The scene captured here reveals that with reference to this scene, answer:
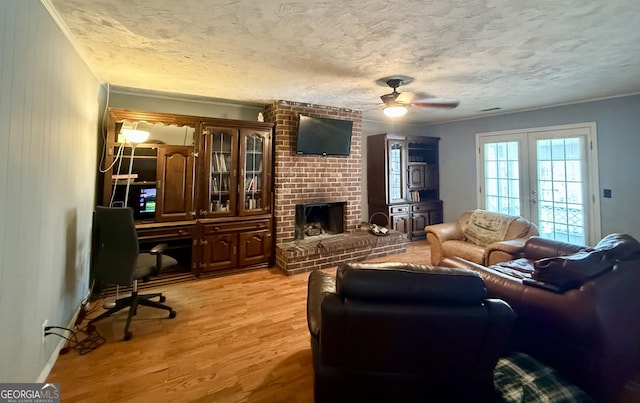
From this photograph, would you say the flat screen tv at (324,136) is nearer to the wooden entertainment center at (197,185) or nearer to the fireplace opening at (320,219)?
the wooden entertainment center at (197,185)

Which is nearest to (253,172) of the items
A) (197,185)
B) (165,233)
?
(197,185)

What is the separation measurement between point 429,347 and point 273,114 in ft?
12.1

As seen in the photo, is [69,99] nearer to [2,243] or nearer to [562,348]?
[2,243]

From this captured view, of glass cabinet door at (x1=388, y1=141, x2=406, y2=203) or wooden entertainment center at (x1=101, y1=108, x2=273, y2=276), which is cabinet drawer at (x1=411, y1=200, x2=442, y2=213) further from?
wooden entertainment center at (x1=101, y1=108, x2=273, y2=276)

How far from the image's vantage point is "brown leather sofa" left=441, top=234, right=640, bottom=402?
1.42 m

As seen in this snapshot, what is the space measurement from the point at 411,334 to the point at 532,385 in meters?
0.88

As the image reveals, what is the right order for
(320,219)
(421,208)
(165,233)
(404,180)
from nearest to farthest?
(165,233) → (320,219) → (404,180) → (421,208)

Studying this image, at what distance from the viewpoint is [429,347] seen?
1258mm

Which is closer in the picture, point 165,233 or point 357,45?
point 357,45

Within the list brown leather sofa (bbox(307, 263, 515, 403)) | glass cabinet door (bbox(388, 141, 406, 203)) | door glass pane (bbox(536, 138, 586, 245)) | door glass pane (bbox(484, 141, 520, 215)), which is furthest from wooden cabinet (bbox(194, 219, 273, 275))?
door glass pane (bbox(536, 138, 586, 245))

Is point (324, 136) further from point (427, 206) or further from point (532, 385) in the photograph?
point (532, 385)

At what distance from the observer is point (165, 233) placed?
335 cm

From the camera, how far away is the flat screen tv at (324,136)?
4.12m

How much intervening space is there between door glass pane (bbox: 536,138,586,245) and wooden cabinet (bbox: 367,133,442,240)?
1.82 m
